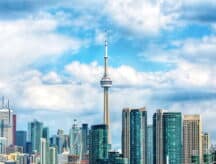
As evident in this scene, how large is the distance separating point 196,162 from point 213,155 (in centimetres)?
2344

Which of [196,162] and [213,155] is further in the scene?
[196,162]

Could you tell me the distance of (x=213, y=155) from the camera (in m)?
174

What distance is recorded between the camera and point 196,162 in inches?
7766
